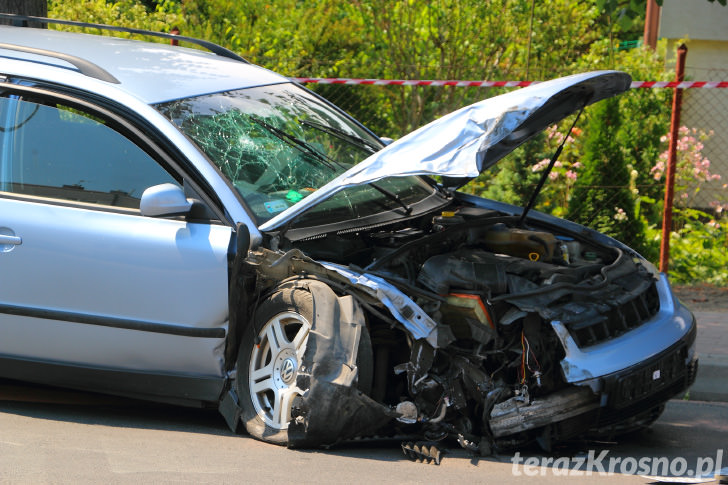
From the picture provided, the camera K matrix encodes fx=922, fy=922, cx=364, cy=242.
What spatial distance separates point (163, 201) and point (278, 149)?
0.94 meters

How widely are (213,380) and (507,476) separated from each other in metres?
1.50

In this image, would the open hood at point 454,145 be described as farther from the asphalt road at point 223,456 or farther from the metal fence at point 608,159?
the metal fence at point 608,159

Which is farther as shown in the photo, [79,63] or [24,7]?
[24,7]

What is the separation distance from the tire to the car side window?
89 cm

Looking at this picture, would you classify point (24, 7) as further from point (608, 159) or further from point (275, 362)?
point (608, 159)

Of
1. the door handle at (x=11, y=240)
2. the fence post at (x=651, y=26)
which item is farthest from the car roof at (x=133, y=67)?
the fence post at (x=651, y=26)

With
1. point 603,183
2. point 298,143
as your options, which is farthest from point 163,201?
point 603,183

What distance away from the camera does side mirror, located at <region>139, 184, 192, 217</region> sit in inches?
174

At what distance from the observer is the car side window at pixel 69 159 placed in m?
4.73

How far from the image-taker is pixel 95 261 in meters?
4.55

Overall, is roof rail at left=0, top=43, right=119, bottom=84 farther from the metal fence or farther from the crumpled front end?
the metal fence

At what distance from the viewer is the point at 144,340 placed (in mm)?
4562

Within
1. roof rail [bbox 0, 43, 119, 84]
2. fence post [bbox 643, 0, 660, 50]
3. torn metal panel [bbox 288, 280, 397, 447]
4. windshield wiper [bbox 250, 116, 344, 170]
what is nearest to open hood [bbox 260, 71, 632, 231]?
torn metal panel [bbox 288, 280, 397, 447]

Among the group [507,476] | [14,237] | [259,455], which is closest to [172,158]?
[14,237]
